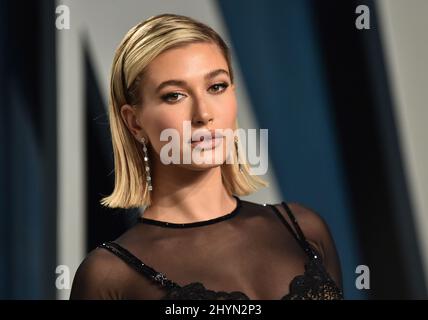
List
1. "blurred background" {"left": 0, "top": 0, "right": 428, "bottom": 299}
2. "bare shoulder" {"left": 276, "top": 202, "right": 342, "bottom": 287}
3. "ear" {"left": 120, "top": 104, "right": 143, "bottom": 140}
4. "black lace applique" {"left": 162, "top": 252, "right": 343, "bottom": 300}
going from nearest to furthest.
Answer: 1. "black lace applique" {"left": 162, "top": 252, "right": 343, "bottom": 300}
2. "ear" {"left": 120, "top": 104, "right": 143, "bottom": 140}
3. "bare shoulder" {"left": 276, "top": 202, "right": 342, "bottom": 287}
4. "blurred background" {"left": 0, "top": 0, "right": 428, "bottom": 299}

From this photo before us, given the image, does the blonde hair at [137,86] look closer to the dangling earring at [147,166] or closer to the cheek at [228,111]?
the dangling earring at [147,166]

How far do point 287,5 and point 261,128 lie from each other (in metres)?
0.45

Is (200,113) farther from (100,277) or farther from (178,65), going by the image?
(100,277)

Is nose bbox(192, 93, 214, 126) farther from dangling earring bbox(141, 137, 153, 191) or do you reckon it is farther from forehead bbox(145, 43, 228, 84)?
dangling earring bbox(141, 137, 153, 191)

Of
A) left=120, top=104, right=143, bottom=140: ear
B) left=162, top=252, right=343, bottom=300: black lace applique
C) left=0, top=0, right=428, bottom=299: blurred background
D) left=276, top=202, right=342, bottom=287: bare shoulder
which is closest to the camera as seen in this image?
left=162, top=252, right=343, bottom=300: black lace applique

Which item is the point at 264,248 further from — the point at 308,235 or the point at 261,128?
the point at 261,128

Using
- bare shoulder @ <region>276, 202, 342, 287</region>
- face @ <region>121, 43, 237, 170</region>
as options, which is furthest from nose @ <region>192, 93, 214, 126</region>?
bare shoulder @ <region>276, 202, 342, 287</region>

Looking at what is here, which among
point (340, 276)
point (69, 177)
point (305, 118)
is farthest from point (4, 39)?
point (340, 276)

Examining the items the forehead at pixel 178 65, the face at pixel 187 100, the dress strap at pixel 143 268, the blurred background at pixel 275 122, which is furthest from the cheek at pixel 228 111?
the dress strap at pixel 143 268

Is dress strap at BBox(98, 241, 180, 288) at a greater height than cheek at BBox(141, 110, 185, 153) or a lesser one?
lesser

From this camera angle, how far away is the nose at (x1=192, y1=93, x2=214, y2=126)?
166 centimetres

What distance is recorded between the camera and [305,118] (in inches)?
79.0

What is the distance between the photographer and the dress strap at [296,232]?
5.77 ft

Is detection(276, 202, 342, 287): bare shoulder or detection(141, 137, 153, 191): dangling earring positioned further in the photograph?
detection(276, 202, 342, 287): bare shoulder
